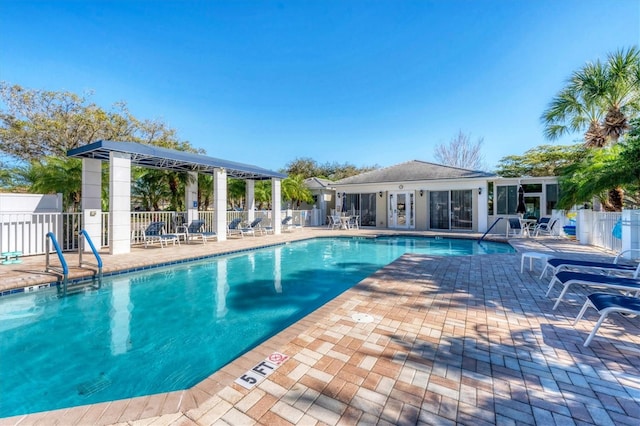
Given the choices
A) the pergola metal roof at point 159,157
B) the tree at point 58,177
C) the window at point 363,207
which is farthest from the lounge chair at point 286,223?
the tree at point 58,177

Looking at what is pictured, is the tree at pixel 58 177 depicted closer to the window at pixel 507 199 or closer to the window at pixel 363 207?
the window at pixel 363 207

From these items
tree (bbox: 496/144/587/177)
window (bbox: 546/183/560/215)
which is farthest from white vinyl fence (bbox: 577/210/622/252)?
tree (bbox: 496/144/587/177)

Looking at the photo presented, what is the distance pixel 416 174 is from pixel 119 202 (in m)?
15.6

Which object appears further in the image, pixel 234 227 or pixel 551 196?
pixel 551 196

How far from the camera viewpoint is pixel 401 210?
59.0 ft

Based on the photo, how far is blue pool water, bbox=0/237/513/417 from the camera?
2957mm

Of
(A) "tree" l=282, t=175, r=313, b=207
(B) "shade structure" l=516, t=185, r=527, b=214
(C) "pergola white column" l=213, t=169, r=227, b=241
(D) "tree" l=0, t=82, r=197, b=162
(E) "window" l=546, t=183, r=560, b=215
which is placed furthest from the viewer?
(A) "tree" l=282, t=175, r=313, b=207

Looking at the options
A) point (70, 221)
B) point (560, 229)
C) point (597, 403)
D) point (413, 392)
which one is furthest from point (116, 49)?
point (560, 229)

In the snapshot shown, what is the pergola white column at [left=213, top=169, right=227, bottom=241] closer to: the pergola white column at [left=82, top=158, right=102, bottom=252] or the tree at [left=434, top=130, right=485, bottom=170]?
the pergola white column at [left=82, top=158, right=102, bottom=252]

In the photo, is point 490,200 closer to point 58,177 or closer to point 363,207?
point 363,207

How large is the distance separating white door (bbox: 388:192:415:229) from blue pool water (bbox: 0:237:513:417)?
10.3 meters

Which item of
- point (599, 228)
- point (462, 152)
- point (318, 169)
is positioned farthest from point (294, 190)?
point (462, 152)

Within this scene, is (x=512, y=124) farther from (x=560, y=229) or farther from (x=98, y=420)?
(x=98, y=420)

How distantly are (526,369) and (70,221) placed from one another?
11833mm
